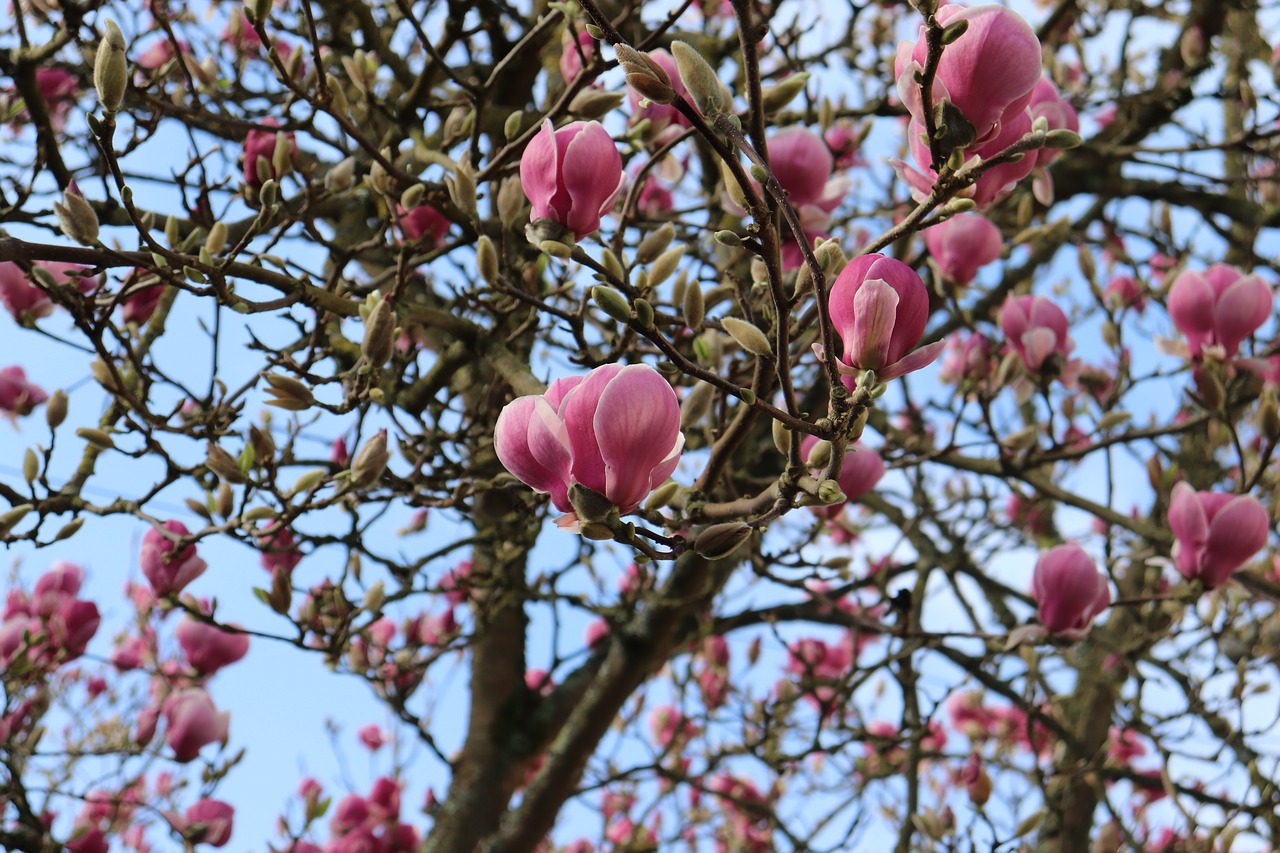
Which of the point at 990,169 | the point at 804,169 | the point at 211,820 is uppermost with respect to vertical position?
the point at 804,169

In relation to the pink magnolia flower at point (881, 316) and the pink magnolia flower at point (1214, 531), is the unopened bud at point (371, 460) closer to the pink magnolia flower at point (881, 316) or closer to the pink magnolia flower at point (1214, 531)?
the pink magnolia flower at point (881, 316)

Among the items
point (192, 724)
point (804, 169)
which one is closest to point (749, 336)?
point (804, 169)

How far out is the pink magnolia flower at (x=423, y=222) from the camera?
159 cm

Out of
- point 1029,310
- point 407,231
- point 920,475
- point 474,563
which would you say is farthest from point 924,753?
point 407,231

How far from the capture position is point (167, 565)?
1.74 m

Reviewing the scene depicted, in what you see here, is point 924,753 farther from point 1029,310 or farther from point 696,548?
point 696,548

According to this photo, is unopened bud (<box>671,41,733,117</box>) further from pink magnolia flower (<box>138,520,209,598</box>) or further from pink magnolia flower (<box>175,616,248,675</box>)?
pink magnolia flower (<box>175,616,248,675</box>)

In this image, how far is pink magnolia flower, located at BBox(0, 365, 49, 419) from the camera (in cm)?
194

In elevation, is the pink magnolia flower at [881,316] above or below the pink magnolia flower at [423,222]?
below

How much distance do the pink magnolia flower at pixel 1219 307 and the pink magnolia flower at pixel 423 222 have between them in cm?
130

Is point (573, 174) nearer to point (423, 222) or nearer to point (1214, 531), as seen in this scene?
point (423, 222)

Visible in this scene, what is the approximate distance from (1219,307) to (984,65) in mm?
1216

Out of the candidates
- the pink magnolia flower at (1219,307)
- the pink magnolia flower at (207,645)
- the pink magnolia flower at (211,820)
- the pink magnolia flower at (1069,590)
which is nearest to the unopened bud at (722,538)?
the pink magnolia flower at (1069,590)

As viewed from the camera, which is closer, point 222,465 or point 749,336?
point 749,336
